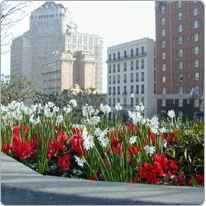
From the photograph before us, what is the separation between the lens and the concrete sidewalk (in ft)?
7.06

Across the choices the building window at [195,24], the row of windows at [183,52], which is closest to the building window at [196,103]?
the row of windows at [183,52]

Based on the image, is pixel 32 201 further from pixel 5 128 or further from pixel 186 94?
pixel 186 94

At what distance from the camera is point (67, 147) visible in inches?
171

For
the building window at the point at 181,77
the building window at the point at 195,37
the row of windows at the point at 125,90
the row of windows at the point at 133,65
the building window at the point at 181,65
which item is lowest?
the row of windows at the point at 125,90

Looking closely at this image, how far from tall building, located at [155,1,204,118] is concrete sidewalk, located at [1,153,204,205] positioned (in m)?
42.7

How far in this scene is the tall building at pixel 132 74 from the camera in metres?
54.5

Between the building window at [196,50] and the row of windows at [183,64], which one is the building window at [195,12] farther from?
the row of windows at [183,64]

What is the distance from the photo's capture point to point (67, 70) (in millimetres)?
82688

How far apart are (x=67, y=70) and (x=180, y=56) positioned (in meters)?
41.7

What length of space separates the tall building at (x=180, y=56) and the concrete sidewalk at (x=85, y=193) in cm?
4265

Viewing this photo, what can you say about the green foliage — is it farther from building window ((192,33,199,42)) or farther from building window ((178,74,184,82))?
building window ((178,74,184,82))

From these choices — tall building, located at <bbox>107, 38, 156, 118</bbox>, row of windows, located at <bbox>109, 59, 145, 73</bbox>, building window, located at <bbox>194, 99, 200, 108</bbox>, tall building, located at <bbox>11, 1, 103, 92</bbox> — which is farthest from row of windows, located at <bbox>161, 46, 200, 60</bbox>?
tall building, located at <bbox>11, 1, 103, 92</bbox>

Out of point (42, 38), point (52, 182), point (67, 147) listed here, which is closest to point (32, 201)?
point (52, 182)

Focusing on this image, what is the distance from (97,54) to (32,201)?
110 metres
